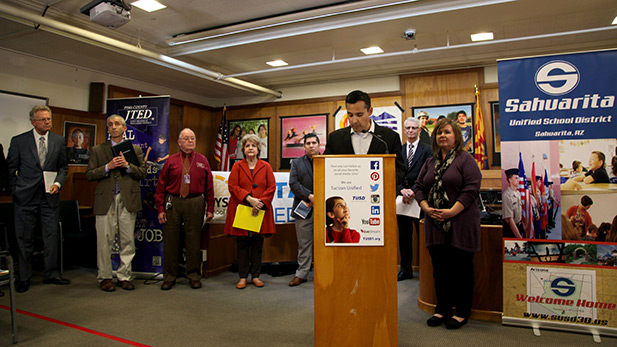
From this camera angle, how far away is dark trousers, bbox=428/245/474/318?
301 cm

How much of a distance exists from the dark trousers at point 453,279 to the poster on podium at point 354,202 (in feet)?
3.64

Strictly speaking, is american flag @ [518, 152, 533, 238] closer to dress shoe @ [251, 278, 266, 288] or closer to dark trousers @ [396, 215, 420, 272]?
dark trousers @ [396, 215, 420, 272]

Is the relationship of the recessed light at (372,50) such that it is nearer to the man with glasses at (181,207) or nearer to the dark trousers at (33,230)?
the man with glasses at (181,207)

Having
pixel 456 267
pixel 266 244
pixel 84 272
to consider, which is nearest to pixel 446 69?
pixel 266 244

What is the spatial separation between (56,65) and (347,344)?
23.1 ft

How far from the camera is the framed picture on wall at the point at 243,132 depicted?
935 cm

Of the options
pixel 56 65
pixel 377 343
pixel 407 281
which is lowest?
pixel 407 281

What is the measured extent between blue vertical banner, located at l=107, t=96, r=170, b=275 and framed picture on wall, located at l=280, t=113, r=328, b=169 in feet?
14.2

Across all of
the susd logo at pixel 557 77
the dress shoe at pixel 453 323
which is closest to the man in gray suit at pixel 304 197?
the dress shoe at pixel 453 323

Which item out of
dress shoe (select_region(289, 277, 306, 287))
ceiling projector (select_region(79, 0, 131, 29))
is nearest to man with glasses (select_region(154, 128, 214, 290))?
dress shoe (select_region(289, 277, 306, 287))

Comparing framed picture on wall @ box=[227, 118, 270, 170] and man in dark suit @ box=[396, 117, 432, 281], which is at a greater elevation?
framed picture on wall @ box=[227, 118, 270, 170]

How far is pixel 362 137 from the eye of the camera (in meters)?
2.62

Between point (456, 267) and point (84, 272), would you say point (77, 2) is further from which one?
point (456, 267)

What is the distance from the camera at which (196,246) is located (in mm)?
4359
